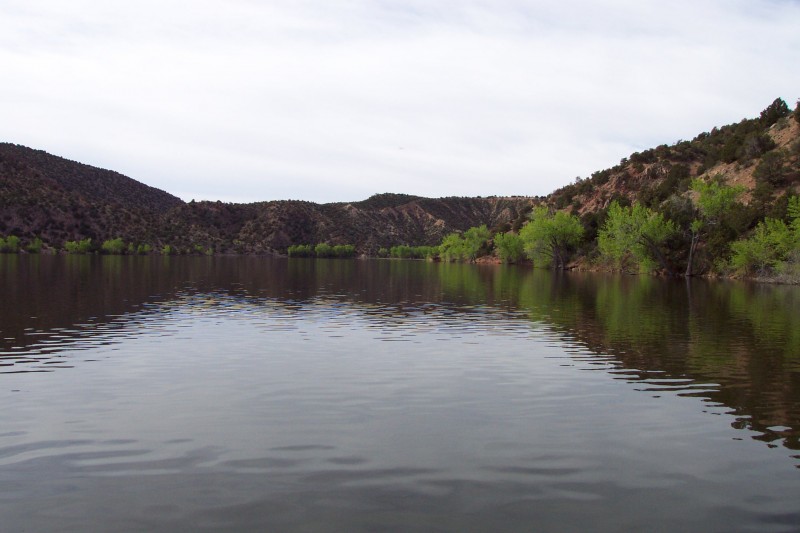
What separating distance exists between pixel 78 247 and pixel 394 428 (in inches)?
6702

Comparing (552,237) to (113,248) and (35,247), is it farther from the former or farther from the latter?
(35,247)

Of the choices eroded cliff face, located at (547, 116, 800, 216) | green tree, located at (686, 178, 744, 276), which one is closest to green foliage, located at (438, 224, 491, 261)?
eroded cliff face, located at (547, 116, 800, 216)

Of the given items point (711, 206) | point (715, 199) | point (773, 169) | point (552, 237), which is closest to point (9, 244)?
point (552, 237)

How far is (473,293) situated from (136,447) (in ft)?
144

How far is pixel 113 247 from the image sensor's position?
168 m

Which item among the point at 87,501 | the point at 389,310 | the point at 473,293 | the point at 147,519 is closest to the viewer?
the point at 147,519

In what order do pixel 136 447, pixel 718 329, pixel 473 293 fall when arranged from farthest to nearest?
1. pixel 473 293
2. pixel 718 329
3. pixel 136 447

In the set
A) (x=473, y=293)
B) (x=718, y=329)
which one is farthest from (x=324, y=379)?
(x=473, y=293)

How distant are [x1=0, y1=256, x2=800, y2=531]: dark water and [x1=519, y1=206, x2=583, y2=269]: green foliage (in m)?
90.2

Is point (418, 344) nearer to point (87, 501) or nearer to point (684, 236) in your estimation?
point (87, 501)

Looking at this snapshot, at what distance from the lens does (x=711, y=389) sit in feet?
56.9

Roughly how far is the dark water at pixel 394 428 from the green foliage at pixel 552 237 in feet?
296

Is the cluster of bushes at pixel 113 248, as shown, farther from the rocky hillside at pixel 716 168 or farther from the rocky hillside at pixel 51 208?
the rocky hillside at pixel 716 168

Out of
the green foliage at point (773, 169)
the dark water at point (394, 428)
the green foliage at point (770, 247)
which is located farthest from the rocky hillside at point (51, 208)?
the dark water at point (394, 428)
